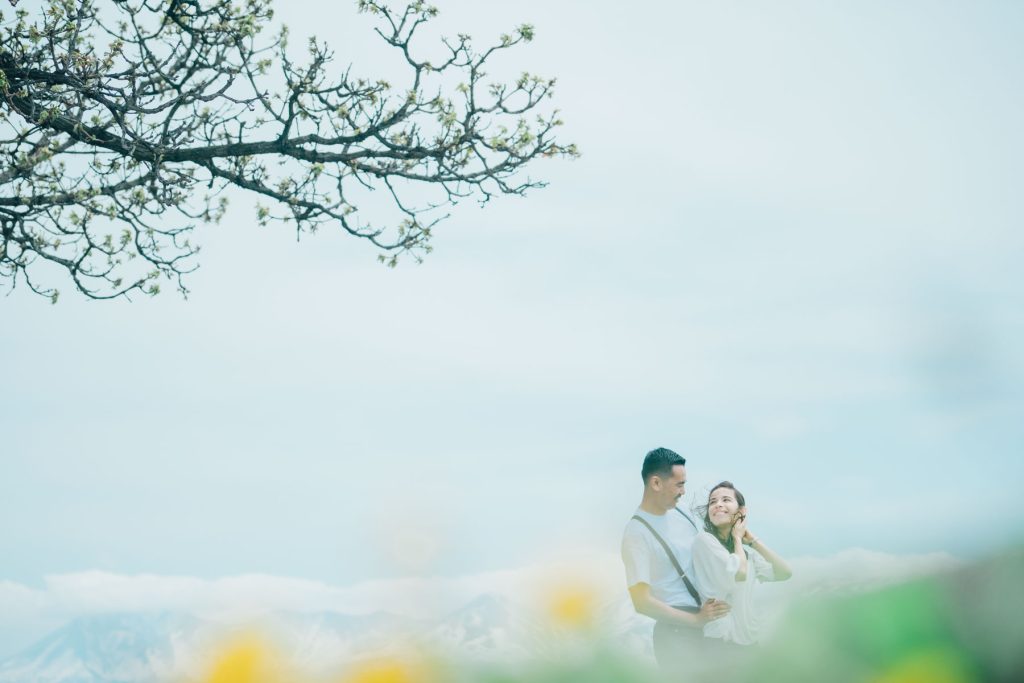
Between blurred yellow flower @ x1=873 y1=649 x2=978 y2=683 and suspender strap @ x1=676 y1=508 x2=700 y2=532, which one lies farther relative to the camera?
suspender strap @ x1=676 y1=508 x2=700 y2=532

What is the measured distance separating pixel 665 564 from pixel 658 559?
53 mm

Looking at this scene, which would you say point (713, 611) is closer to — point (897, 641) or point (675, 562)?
point (675, 562)

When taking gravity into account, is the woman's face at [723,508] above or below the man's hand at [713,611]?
above

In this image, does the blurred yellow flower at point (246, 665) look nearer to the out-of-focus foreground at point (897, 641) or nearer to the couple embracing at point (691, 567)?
the out-of-focus foreground at point (897, 641)

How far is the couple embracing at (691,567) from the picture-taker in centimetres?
619

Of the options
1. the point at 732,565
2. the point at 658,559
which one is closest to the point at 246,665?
the point at 658,559

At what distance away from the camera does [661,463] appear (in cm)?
664

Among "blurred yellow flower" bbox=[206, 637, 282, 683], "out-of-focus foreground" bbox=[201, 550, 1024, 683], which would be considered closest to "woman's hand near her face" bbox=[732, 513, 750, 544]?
"out-of-focus foreground" bbox=[201, 550, 1024, 683]

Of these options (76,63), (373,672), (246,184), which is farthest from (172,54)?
(373,672)

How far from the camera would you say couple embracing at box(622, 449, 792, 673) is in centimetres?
619

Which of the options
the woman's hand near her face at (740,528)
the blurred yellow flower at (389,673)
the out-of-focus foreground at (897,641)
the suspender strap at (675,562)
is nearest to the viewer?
the out-of-focus foreground at (897,641)

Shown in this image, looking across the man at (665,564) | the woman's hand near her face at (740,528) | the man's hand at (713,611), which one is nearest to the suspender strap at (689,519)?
the man at (665,564)

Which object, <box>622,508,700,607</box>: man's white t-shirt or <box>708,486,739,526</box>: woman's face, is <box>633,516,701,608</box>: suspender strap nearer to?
<box>622,508,700,607</box>: man's white t-shirt

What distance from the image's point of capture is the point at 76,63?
10.1 metres
